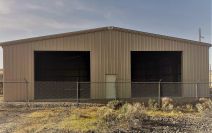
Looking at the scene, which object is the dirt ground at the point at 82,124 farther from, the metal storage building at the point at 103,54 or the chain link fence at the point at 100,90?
the metal storage building at the point at 103,54

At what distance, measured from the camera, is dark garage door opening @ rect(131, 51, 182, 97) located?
1134 inches

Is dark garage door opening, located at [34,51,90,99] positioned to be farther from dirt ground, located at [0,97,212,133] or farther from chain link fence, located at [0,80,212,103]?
dirt ground, located at [0,97,212,133]

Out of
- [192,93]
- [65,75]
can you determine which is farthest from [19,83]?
[192,93]

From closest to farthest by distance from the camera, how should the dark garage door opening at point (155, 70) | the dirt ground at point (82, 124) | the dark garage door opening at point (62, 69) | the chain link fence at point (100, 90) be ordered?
the dirt ground at point (82, 124)
the chain link fence at point (100, 90)
the dark garage door opening at point (155, 70)
the dark garage door opening at point (62, 69)

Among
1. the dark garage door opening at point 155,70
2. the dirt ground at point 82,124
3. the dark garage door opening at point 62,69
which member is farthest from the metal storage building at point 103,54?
the dirt ground at point 82,124

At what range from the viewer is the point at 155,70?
33.6m

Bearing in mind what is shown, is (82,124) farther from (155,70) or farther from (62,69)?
(155,70)

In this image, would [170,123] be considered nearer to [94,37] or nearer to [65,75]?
[94,37]

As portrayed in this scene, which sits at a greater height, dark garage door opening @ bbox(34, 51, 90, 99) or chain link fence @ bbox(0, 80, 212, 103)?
dark garage door opening @ bbox(34, 51, 90, 99)

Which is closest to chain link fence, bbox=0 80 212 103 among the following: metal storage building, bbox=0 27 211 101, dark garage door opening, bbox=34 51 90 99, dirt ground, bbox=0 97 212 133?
metal storage building, bbox=0 27 211 101

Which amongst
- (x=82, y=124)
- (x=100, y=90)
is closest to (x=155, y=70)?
(x=100, y=90)

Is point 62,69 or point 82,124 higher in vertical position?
point 62,69

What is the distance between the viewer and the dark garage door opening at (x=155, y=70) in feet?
94.5

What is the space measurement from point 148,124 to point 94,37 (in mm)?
12636
